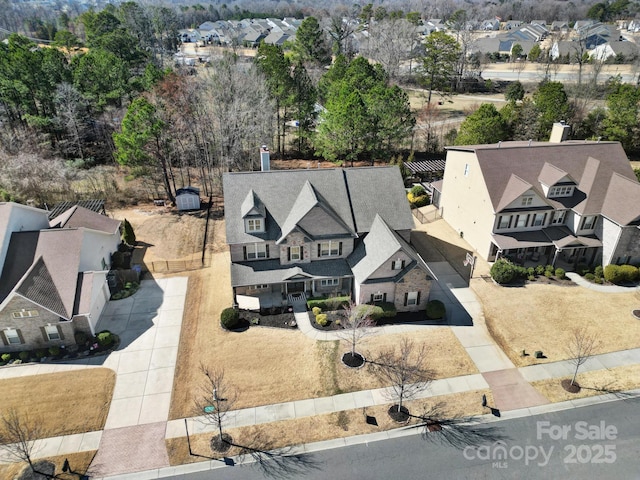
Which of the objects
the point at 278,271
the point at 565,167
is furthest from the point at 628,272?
the point at 278,271

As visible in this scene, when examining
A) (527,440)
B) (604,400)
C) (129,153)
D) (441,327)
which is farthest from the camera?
(129,153)

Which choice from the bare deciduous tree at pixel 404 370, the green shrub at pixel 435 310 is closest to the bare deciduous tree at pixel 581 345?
the green shrub at pixel 435 310

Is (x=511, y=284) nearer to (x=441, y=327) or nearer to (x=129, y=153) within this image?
(x=441, y=327)

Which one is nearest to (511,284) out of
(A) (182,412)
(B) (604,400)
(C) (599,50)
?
(B) (604,400)

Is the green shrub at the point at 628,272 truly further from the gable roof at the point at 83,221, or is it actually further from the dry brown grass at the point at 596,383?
the gable roof at the point at 83,221

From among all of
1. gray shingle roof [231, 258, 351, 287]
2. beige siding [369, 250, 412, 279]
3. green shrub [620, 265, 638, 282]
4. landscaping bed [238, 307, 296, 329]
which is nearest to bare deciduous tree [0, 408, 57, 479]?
landscaping bed [238, 307, 296, 329]

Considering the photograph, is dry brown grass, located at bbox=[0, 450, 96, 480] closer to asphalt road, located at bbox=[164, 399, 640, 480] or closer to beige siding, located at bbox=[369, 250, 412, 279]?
asphalt road, located at bbox=[164, 399, 640, 480]

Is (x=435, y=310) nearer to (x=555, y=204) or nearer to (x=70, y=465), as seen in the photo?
(x=555, y=204)
